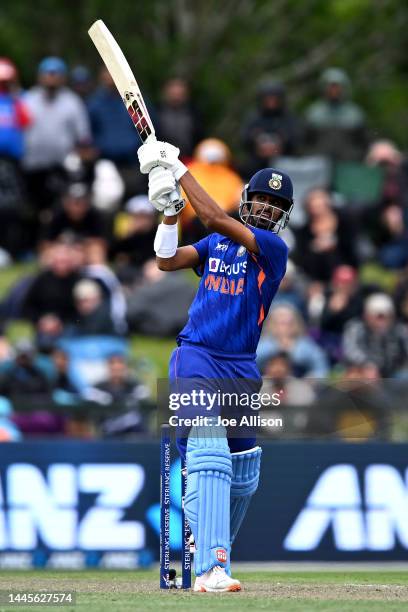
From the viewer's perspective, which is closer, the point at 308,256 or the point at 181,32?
the point at 308,256

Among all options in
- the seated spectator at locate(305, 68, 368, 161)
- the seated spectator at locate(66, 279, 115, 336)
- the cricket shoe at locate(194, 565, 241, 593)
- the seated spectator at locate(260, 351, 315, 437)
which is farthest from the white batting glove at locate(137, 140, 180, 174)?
the seated spectator at locate(305, 68, 368, 161)

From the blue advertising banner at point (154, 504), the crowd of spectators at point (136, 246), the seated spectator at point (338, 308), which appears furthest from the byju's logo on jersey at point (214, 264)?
the seated spectator at point (338, 308)

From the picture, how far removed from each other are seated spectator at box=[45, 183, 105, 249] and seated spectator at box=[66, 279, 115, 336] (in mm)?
1759

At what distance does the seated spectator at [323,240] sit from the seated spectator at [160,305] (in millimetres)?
1501

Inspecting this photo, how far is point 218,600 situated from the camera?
7551 millimetres

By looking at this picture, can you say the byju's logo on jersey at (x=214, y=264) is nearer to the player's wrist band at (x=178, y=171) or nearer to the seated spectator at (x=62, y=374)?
the player's wrist band at (x=178, y=171)

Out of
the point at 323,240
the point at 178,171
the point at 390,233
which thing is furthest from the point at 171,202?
the point at 390,233

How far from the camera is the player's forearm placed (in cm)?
799

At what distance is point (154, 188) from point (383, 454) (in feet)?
15.4

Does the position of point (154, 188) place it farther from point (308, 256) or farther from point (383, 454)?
point (308, 256)

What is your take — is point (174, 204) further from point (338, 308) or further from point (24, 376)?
point (338, 308)

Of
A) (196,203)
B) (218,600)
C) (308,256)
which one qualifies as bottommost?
(218,600)

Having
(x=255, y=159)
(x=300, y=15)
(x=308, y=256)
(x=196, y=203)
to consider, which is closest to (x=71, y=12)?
(x=300, y=15)

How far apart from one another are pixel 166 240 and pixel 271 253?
1.87 ft
